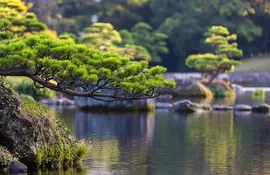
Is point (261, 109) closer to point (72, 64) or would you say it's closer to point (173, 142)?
point (173, 142)

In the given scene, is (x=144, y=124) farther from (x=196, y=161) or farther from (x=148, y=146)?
(x=196, y=161)

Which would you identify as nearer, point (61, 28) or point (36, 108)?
point (36, 108)

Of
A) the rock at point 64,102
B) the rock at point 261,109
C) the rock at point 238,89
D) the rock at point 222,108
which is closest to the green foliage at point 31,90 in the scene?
the rock at point 64,102

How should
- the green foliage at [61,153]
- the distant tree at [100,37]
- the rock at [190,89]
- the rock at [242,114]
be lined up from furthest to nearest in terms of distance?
the distant tree at [100,37], the rock at [190,89], the rock at [242,114], the green foliage at [61,153]

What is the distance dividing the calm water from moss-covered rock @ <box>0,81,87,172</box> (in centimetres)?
98

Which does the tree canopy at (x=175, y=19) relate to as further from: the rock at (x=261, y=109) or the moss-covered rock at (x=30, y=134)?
the moss-covered rock at (x=30, y=134)

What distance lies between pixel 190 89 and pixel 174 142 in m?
25.2

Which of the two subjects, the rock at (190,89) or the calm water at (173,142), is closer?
the calm water at (173,142)

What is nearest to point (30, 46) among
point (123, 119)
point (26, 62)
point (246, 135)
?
point (26, 62)

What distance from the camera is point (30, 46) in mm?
16656

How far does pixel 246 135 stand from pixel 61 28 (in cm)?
3844

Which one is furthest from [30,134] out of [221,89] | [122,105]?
[221,89]

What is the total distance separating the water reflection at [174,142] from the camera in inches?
699

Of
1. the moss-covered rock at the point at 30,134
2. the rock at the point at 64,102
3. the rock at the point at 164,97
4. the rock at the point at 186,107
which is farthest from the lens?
the rock at the point at 164,97
